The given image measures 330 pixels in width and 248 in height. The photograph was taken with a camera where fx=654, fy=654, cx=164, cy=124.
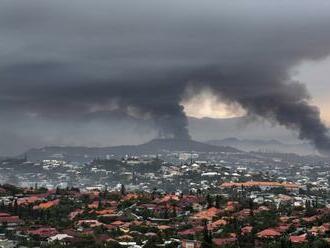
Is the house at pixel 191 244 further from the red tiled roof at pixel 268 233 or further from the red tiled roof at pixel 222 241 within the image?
the red tiled roof at pixel 268 233

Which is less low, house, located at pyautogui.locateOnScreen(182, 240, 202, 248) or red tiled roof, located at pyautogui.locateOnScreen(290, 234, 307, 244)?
red tiled roof, located at pyautogui.locateOnScreen(290, 234, 307, 244)

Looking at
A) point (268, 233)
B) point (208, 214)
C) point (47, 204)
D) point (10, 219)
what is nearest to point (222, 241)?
point (268, 233)

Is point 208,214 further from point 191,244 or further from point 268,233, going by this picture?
point 191,244

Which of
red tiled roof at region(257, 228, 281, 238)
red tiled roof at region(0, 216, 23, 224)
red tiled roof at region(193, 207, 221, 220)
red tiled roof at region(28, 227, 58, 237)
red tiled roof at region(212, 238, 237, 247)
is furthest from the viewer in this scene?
red tiled roof at region(193, 207, 221, 220)

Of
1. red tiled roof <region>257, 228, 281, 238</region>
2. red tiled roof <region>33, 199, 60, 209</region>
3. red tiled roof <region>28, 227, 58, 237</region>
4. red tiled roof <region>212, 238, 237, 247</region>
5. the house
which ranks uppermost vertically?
red tiled roof <region>33, 199, 60, 209</region>

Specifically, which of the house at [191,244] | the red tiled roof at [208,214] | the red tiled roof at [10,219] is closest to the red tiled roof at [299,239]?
the house at [191,244]

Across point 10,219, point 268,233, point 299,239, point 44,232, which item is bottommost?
point 44,232

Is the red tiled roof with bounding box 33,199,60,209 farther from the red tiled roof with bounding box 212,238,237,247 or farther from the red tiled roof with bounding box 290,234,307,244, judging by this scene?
the red tiled roof with bounding box 290,234,307,244

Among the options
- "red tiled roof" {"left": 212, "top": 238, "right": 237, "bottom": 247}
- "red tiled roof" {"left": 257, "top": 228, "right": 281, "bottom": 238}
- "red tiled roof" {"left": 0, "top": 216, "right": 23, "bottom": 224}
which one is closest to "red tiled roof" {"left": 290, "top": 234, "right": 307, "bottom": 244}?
"red tiled roof" {"left": 257, "top": 228, "right": 281, "bottom": 238}

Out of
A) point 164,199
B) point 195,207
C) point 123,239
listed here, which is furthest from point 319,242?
point 164,199

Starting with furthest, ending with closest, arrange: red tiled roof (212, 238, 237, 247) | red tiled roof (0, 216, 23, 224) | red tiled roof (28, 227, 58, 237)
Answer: red tiled roof (0, 216, 23, 224) → red tiled roof (28, 227, 58, 237) → red tiled roof (212, 238, 237, 247)

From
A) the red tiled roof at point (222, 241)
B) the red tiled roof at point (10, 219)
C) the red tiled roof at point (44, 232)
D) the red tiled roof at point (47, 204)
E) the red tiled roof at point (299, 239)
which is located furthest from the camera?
the red tiled roof at point (47, 204)

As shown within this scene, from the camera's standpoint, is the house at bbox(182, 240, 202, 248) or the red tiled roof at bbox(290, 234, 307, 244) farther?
the house at bbox(182, 240, 202, 248)

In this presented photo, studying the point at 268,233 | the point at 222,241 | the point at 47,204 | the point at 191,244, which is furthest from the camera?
the point at 47,204
